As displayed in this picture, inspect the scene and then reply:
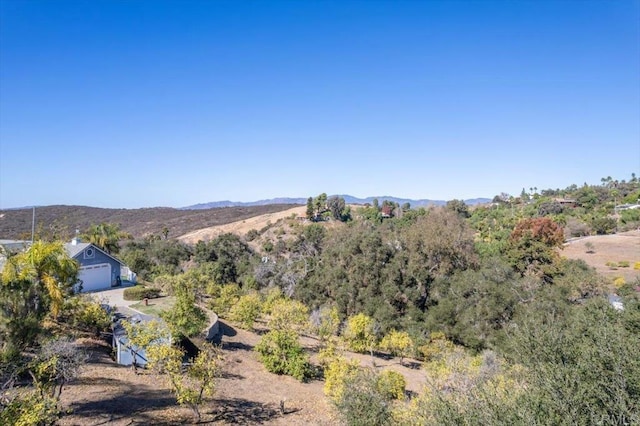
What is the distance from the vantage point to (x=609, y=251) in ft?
172

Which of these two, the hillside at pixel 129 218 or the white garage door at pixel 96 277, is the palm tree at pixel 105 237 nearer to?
the white garage door at pixel 96 277

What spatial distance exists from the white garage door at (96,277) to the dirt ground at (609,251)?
50763 mm

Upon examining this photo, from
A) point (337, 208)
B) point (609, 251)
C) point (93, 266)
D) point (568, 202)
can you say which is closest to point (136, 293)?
point (93, 266)

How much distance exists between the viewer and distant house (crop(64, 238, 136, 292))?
30.4 m

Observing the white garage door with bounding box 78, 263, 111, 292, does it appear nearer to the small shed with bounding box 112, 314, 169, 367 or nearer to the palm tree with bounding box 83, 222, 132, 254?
the palm tree with bounding box 83, 222, 132, 254

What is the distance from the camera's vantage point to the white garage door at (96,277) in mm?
30656

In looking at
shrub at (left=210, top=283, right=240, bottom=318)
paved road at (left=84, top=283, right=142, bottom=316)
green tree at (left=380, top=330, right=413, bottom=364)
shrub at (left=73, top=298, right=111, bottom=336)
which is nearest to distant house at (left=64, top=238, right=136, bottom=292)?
paved road at (left=84, top=283, right=142, bottom=316)

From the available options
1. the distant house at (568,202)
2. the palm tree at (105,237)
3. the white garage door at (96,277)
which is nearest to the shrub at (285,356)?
the white garage door at (96,277)

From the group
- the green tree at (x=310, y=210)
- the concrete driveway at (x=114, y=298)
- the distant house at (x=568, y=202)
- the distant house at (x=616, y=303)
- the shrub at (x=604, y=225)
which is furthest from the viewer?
the distant house at (x=568, y=202)

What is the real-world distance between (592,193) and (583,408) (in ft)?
298

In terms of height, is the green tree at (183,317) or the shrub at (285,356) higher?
the green tree at (183,317)

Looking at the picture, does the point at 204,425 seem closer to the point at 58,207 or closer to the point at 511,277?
the point at 511,277

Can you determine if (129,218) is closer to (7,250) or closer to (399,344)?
(7,250)

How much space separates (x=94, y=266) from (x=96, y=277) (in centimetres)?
93
